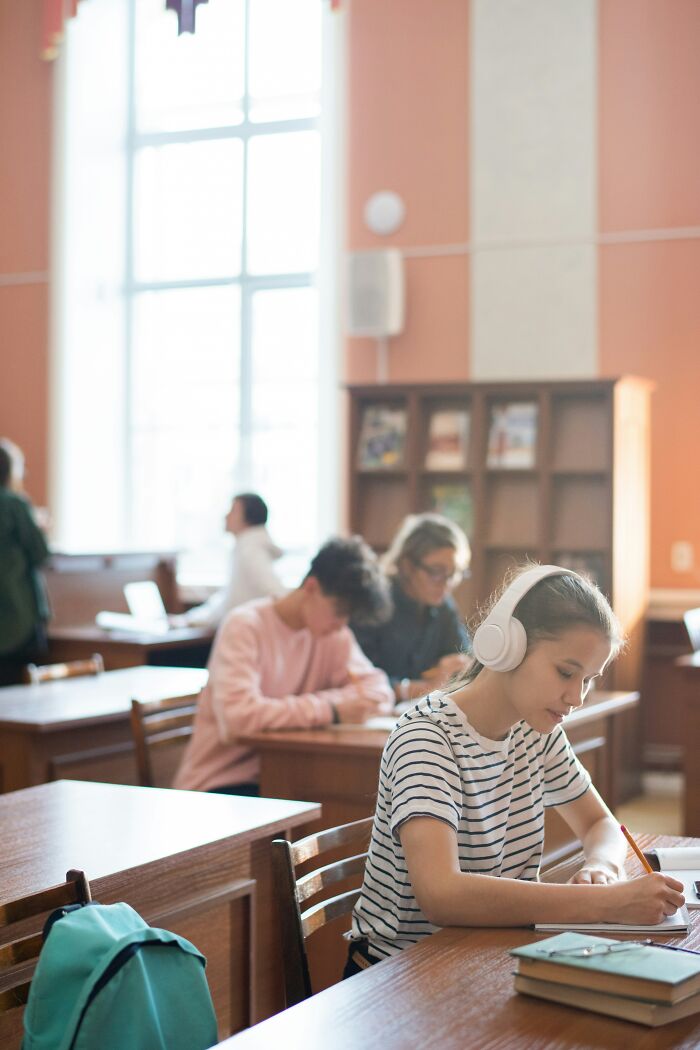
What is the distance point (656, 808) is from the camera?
628cm

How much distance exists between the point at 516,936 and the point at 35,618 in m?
4.71

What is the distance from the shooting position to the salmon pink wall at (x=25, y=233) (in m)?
8.59

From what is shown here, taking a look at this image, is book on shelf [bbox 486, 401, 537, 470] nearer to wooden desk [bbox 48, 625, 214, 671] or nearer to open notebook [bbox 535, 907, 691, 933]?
wooden desk [bbox 48, 625, 214, 671]

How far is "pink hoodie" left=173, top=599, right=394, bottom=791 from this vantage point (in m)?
3.34

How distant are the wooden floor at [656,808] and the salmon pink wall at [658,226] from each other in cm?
101

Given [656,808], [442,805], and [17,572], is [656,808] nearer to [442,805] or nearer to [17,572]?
[17,572]

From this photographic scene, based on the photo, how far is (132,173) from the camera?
8.81m

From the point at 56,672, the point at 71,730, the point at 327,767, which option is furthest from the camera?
the point at 56,672

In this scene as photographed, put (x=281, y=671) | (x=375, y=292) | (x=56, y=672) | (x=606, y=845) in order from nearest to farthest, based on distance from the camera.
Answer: (x=606, y=845)
(x=281, y=671)
(x=56, y=672)
(x=375, y=292)

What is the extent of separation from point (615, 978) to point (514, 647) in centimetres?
55

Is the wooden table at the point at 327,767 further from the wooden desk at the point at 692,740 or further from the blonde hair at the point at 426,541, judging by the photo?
the wooden desk at the point at 692,740

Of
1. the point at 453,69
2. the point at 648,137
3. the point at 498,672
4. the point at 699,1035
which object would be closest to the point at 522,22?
the point at 453,69

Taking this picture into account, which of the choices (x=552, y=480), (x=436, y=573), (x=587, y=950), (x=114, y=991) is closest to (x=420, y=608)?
(x=436, y=573)

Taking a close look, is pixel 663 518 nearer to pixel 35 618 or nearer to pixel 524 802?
pixel 35 618
